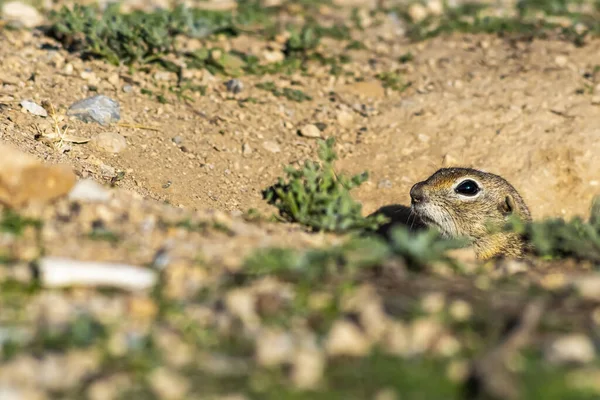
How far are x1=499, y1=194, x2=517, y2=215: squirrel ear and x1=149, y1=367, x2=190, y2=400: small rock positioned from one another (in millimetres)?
4731

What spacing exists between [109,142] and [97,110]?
422mm

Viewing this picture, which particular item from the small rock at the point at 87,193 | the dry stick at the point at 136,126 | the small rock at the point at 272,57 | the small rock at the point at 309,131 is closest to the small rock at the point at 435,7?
the small rock at the point at 272,57

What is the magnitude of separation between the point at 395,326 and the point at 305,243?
125 centimetres

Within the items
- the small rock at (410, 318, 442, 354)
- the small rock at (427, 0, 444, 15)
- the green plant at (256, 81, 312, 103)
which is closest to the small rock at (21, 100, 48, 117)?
the green plant at (256, 81, 312, 103)

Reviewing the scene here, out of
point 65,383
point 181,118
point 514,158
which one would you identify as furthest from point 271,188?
point 65,383

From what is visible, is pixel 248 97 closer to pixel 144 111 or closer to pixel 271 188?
pixel 144 111

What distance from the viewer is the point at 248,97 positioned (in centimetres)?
793

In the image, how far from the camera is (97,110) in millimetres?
7031

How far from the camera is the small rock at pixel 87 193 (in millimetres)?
4656

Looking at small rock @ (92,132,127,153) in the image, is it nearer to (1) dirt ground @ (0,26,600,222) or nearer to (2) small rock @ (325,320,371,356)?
(1) dirt ground @ (0,26,600,222)

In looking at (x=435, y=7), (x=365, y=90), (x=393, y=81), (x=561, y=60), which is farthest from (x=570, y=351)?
(x=435, y=7)

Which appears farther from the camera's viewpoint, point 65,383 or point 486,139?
point 486,139

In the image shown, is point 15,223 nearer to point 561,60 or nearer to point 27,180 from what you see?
point 27,180

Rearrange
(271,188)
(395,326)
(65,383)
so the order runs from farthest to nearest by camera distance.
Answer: (271,188), (395,326), (65,383)
